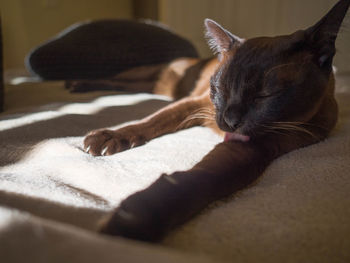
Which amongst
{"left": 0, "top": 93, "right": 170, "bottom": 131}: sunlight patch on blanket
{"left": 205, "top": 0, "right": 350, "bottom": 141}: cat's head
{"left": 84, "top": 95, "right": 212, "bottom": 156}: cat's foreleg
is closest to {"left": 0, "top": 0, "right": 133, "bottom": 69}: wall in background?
{"left": 0, "top": 93, "right": 170, "bottom": 131}: sunlight patch on blanket

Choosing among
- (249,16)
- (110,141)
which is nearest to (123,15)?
(249,16)

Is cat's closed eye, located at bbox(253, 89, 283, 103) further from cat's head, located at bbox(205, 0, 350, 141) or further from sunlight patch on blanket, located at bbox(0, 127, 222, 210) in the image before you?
sunlight patch on blanket, located at bbox(0, 127, 222, 210)

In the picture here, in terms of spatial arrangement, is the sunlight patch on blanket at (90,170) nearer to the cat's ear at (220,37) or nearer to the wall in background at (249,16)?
the cat's ear at (220,37)

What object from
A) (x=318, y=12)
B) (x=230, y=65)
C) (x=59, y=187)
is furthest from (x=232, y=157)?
(x=318, y=12)

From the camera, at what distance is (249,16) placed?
2.23 metres

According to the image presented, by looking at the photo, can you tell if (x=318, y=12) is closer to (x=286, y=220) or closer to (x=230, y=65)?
(x=230, y=65)

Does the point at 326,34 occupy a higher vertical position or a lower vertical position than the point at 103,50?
higher

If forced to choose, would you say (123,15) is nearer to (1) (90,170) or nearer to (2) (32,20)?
(2) (32,20)

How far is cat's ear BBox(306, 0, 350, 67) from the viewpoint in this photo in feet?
2.35

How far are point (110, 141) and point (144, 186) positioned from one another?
0.28 m

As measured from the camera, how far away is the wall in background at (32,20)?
8.38 feet

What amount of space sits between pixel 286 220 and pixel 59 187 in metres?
0.43

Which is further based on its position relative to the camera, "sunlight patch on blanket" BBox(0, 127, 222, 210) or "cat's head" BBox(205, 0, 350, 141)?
"cat's head" BBox(205, 0, 350, 141)

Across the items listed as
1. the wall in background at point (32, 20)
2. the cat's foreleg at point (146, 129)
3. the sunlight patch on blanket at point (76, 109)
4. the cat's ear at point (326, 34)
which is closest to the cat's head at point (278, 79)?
the cat's ear at point (326, 34)
